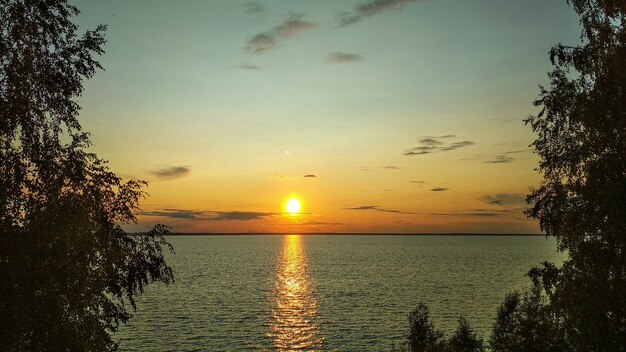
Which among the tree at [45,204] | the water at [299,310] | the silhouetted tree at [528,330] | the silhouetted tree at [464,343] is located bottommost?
the water at [299,310]

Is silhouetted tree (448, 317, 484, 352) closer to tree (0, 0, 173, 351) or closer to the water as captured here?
the water

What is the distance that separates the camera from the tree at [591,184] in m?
20.4

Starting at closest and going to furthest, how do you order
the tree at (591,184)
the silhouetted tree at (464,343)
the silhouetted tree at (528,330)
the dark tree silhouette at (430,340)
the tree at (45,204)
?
the tree at (45,204), the tree at (591,184), the silhouetted tree at (528,330), the silhouetted tree at (464,343), the dark tree silhouette at (430,340)

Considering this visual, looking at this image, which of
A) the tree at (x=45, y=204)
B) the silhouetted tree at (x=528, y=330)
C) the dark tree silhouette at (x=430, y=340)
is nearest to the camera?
the tree at (x=45, y=204)

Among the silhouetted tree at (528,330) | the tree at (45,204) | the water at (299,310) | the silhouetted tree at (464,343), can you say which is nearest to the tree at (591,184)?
the silhouetted tree at (528,330)

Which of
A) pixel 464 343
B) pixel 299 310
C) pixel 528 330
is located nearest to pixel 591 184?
pixel 528 330

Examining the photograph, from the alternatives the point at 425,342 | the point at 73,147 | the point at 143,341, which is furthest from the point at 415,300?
the point at 73,147

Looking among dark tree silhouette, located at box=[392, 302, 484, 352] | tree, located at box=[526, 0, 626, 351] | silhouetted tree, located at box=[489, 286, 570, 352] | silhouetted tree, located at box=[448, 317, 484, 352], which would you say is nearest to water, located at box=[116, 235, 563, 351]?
dark tree silhouette, located at box=[392, 302, 484, 352]

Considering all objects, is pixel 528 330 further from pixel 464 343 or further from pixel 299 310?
pixel 299 310

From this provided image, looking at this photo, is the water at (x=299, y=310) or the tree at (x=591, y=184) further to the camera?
the water at (x=299, y=310)

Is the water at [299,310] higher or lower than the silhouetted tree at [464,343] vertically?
lower

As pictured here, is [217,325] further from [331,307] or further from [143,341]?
[331,307]

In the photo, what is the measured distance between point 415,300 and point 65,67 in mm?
101782

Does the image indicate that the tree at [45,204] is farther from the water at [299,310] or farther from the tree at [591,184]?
the water at [299,310]
